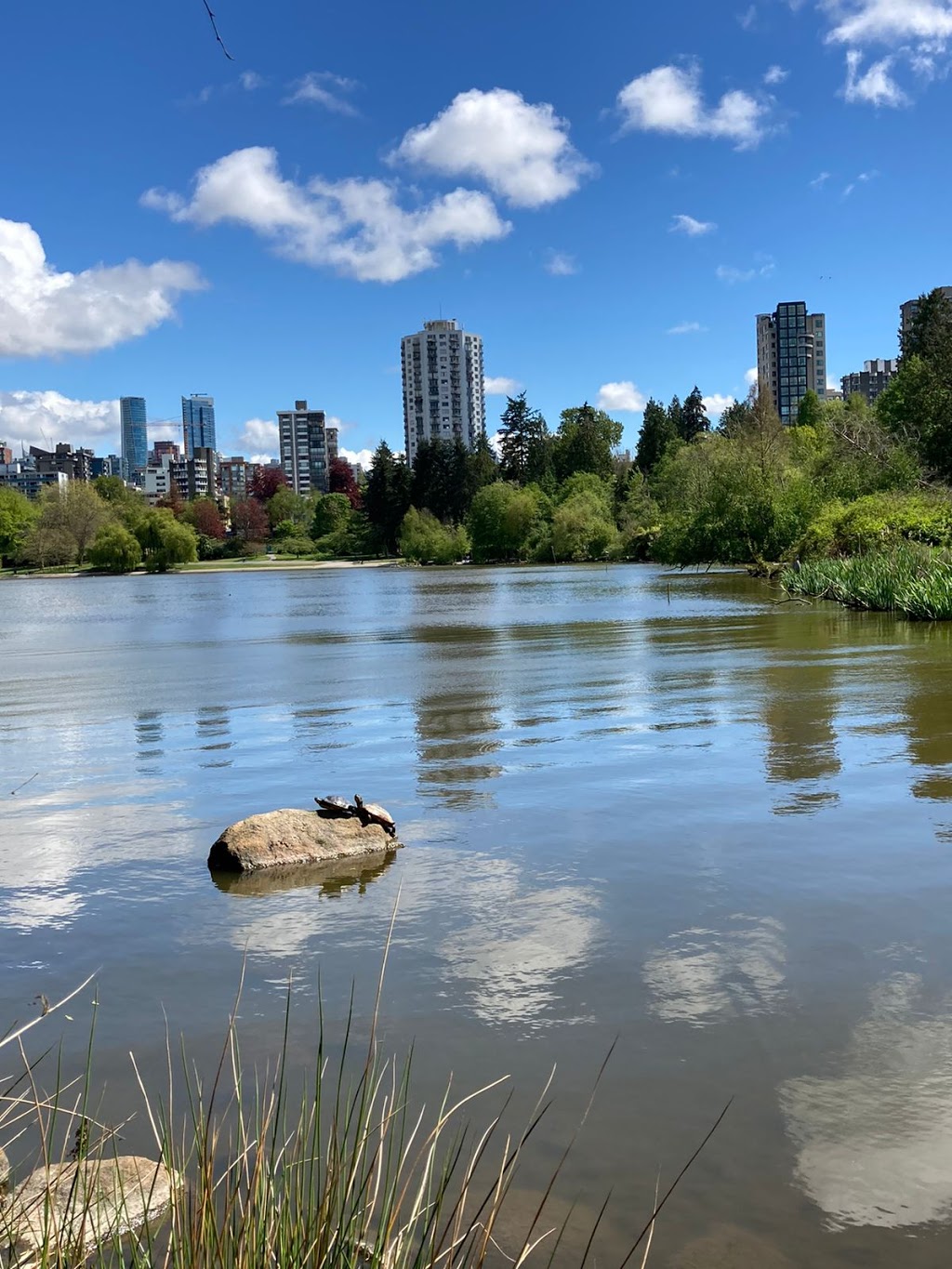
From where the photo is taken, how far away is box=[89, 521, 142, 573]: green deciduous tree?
116m

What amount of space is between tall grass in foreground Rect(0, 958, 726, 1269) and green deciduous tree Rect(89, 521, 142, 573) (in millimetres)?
117444

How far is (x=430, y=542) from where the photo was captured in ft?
365

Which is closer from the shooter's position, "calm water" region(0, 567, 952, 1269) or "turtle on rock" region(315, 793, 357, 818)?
"calm water" region(0, 567, 952, 1269)

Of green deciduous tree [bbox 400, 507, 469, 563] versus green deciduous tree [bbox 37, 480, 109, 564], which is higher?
green deciduous tree [bbox 37, 480, 109, 564]

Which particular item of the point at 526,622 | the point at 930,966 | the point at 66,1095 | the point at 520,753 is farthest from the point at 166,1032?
the point at 526,622

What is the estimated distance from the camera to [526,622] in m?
32.4

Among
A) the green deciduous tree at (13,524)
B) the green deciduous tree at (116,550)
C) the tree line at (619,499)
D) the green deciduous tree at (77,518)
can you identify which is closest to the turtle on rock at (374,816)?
the tree line at (619,499)

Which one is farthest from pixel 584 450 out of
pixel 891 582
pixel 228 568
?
pixel 891 582

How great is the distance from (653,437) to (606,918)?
378ft

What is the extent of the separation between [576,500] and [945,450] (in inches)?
1874

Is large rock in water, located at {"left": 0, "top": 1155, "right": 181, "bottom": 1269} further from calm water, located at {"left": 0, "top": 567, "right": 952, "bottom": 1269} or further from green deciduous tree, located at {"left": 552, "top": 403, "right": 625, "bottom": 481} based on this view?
green deciduous tree, located at {"left": 552, "top": 403, "right": 625, "bottom": 481}

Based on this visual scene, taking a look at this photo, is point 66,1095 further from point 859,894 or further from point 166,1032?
point 859,894

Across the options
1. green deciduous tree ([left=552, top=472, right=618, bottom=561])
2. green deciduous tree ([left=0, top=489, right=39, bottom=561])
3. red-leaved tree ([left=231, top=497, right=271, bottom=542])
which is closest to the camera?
green deciduous tree ([left=552, top=472, right=618, bottom=561])

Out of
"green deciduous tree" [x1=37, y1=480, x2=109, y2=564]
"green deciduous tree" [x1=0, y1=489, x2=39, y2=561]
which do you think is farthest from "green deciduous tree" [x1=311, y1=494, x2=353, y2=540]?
"green deciduous tree" [x1=0, y1=489, x2=39, y2=561]
